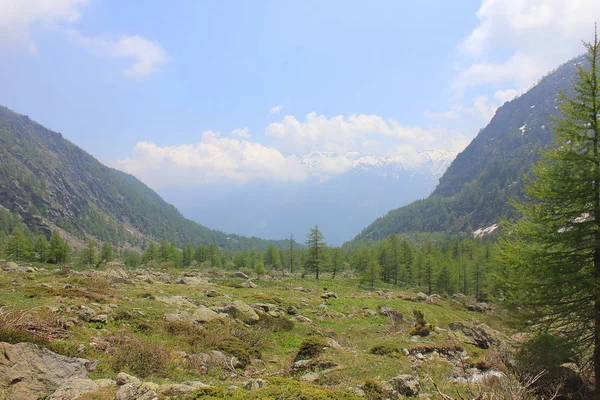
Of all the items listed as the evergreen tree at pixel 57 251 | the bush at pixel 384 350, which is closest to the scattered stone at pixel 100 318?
the bush at pixel 384 350

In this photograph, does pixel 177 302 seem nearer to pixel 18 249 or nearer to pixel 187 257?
pixel 18 249

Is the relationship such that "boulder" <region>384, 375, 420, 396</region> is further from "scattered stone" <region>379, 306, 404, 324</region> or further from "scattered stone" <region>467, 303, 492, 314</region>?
"scattered stone" <region>467, 303, 492, 314</region>

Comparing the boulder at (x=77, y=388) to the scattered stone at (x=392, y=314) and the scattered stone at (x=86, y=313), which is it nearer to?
the scattered stone at (x=86, y=313)

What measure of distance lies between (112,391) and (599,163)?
16647mm

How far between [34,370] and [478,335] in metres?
21.5

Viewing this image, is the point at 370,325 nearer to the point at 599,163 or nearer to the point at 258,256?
the point at 599,163

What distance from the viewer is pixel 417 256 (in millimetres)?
74750

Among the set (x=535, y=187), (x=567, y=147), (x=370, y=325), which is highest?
(x=567, y=147)

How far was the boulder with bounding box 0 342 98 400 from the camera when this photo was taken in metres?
6.61

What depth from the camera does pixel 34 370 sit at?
7211mm

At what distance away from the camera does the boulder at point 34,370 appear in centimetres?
661

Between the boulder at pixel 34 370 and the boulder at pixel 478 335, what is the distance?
1960cm

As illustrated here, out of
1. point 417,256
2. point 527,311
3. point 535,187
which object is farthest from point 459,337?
point 417,256

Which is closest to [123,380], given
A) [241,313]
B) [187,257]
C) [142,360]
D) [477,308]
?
[142,360]
